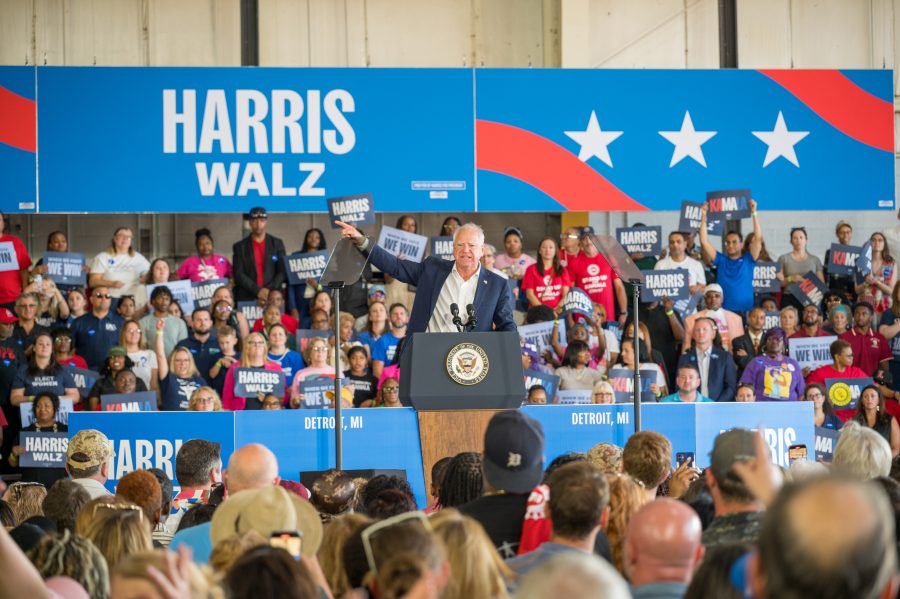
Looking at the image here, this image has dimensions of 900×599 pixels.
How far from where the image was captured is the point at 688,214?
1229 centimetres

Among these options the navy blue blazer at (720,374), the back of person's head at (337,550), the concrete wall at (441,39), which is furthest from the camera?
the concrete wall at (441,39)

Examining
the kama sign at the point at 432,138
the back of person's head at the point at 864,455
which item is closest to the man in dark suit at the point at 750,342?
the kama sign at the point at 432,138

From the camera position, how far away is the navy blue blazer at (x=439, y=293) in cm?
704

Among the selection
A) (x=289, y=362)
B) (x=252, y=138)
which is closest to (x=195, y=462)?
(x=289, y=362)

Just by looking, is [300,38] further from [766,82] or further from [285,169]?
[766,82]

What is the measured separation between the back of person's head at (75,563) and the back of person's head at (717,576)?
4.64 ft

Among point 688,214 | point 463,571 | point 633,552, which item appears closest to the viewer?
point 463,571

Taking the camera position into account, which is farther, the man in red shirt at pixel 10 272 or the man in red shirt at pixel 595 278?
the man in red shirt at pixel 595 278

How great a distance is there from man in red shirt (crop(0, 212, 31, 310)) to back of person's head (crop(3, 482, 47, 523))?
6488 mm

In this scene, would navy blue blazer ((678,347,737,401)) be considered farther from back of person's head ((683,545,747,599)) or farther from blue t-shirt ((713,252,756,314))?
back of person's head ((683,545,747,599))

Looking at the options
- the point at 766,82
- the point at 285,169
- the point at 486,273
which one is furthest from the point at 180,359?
the point at 766,82

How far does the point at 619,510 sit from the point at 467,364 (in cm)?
251

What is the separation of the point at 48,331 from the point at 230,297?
5.24 ft

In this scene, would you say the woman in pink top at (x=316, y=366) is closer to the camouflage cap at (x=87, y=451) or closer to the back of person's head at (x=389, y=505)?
the camouflage cap at (x=87, y=451)
